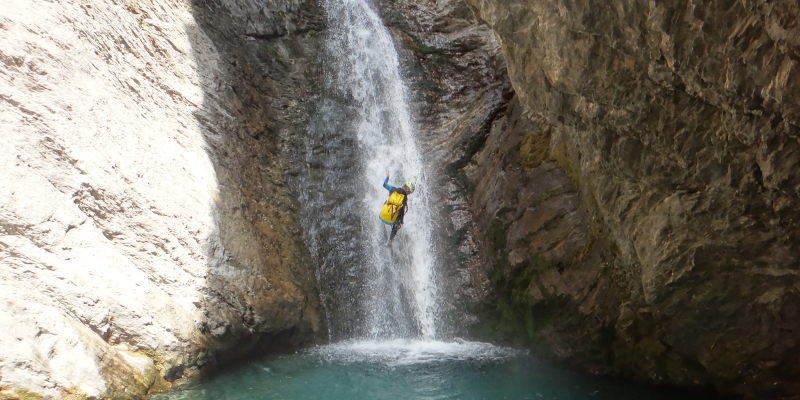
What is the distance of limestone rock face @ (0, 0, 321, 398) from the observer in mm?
6688

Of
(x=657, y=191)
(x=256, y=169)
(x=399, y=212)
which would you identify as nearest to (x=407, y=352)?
(x=399, y=212)

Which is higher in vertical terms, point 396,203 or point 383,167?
point 383,167

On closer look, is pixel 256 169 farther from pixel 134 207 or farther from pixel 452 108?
pixel 452 108

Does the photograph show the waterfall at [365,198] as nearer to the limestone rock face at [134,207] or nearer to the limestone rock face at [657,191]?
the limestone rock face at [134,207]

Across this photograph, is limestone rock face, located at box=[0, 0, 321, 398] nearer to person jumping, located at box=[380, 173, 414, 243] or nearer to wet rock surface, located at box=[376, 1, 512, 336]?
person jumping, located at box=[380, 173, 414, 243]

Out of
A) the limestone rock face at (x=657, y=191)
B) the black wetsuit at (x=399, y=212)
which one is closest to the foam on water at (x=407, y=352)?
the limestone rock face at (x=657, y=191)

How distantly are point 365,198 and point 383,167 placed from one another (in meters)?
1.09

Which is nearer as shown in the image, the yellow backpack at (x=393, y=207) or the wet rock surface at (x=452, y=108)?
the yellow backpack at (x=393, y=207)

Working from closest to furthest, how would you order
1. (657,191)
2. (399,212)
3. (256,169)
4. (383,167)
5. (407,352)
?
(657,191) < (407,352) < (399,212) < (256,169) < (383,167)

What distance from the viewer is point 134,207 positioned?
27.8 feet

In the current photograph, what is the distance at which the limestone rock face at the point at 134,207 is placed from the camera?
21.9ft

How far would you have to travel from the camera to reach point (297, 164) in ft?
42.4

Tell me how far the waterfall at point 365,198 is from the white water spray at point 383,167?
1.0 inches

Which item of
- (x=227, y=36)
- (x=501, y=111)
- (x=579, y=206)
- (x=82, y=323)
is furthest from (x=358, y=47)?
(x=82, y=323)
